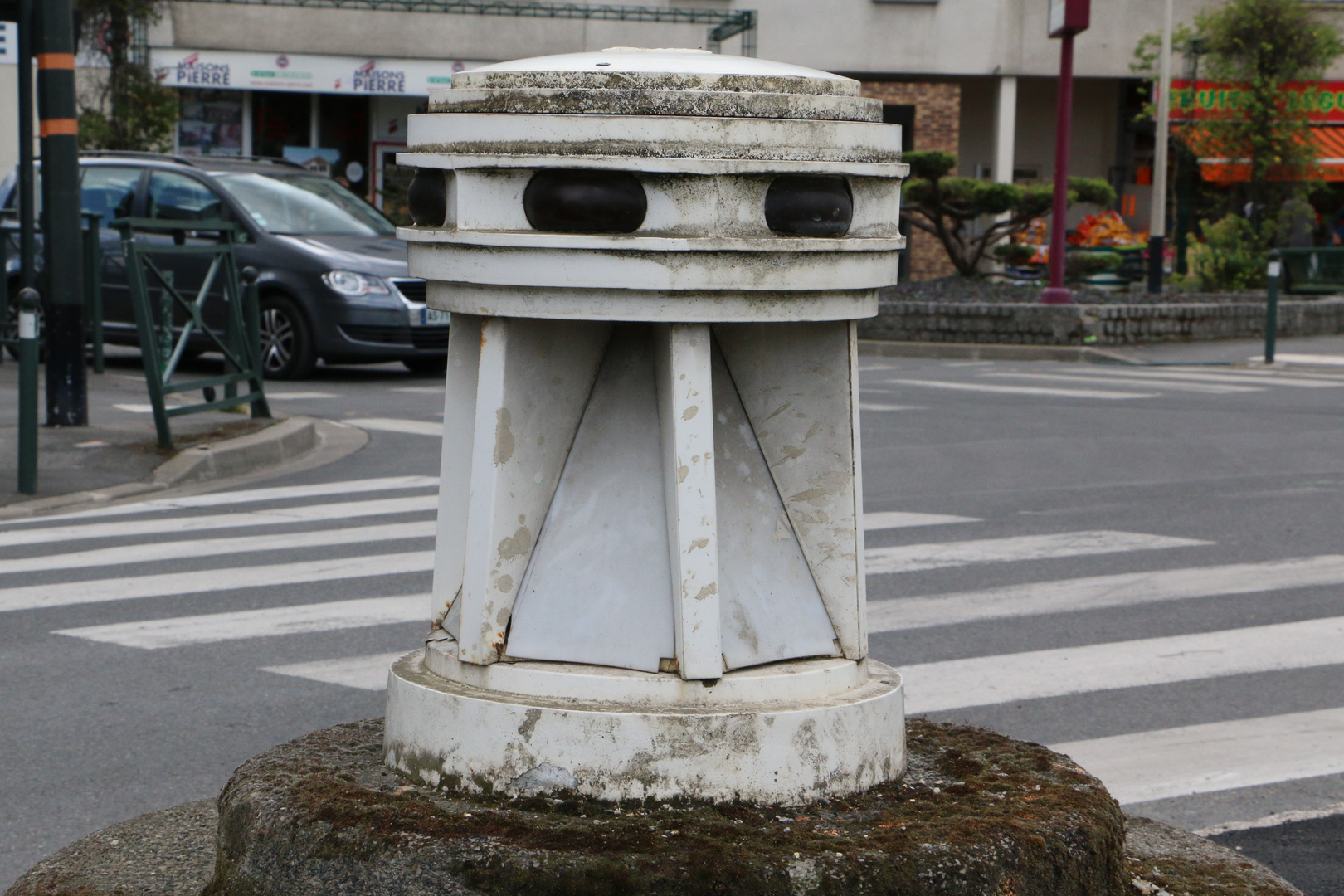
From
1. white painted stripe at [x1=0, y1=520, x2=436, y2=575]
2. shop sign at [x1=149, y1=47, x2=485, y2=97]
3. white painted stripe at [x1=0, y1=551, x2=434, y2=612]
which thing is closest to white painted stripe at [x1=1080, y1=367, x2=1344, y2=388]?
white painted stripe at [x1=0, y1=520, x2=436, y2=575]


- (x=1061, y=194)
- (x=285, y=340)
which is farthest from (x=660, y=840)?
(x=1061, y=194)

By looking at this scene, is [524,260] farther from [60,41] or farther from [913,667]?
[60,41]

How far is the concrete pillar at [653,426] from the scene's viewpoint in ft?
7.82

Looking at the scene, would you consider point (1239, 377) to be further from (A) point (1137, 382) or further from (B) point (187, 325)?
(B) point (187, 325)

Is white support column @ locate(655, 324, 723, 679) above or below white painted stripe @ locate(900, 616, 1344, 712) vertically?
above

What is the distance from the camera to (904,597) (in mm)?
6832

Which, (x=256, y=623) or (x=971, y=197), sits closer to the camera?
(x=256, y=623)

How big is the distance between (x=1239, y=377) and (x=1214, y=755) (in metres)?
13.1

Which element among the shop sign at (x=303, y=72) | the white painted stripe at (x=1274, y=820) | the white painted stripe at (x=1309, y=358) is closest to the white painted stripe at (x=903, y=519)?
the white painted stripe at (x=1274, y=820)

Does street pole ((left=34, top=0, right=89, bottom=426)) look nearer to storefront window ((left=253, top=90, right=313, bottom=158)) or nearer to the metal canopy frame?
the metal canopy frame

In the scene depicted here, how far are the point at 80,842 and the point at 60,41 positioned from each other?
9.12 metres

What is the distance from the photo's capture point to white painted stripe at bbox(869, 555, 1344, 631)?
650cm

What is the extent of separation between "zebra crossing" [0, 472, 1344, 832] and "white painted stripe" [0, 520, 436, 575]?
2 centimetres

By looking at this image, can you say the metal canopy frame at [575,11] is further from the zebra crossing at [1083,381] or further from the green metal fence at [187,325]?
the green metal fence at [187,325]
